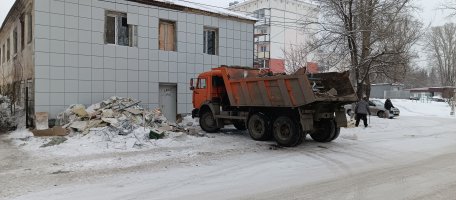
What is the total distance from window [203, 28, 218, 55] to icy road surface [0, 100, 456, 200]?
748 cm

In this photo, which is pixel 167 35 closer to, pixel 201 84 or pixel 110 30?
pixel 110 30

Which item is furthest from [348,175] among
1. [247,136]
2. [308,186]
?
[247,136]

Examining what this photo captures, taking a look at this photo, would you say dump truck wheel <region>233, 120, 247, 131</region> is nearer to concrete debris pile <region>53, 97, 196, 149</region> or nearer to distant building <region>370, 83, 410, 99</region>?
concrete debris pile <region>53, 97, 196, 149</region>

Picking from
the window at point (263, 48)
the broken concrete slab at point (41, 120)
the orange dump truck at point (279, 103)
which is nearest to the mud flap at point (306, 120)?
the orange dump truck at point (279, 103)

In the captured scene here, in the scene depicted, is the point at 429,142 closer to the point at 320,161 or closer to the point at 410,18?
the point at 320,161

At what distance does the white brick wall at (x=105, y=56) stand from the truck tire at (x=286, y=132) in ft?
22.3

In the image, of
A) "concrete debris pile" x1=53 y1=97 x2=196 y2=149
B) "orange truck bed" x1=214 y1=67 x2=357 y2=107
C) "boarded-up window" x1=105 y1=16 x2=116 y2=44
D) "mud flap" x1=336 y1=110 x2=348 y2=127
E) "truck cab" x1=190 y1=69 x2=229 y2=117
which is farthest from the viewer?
"boarded-up window" x1=105 y1=16 x2=116 y2=44

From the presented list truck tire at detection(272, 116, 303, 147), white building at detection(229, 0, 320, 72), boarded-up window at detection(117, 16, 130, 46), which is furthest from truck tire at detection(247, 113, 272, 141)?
white building at detection(229, 0, 320, 72)

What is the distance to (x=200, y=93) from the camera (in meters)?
15.8

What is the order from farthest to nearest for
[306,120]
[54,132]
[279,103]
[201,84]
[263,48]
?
1. [263,48]
2. [201,84]
3. [54,132]
4. [279,103]
5. [306,120]

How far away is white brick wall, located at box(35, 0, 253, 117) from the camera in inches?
569

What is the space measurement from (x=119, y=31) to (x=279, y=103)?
26.0 ft

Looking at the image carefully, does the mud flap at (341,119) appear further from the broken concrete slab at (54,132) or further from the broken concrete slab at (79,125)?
the broken concrete slab at (54,132)

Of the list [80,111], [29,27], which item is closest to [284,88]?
[80,111]
